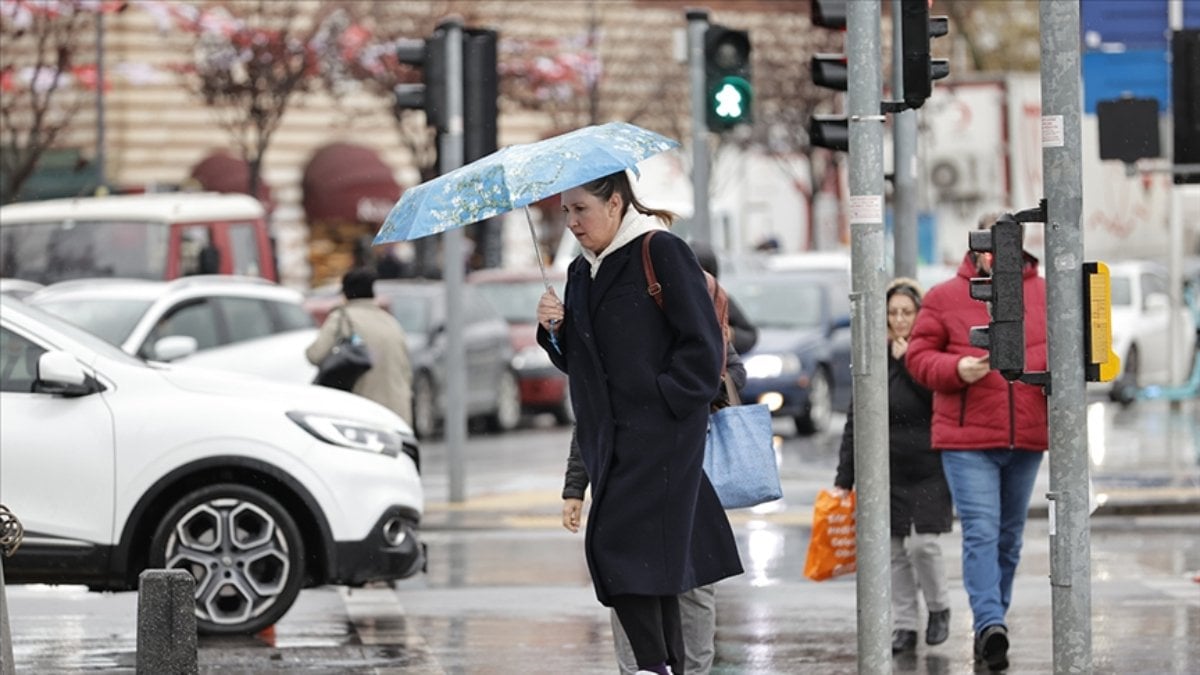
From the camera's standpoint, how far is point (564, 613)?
1202 cm

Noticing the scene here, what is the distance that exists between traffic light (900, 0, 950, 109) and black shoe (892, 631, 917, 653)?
9.33 feet

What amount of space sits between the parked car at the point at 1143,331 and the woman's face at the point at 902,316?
18.6m

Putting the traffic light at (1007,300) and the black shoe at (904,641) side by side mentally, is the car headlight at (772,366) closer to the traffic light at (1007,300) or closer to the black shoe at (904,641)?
the black shoe at (904,641)

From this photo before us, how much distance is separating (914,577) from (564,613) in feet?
6.41

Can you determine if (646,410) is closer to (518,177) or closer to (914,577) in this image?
(518,177)

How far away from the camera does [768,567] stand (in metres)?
14.0

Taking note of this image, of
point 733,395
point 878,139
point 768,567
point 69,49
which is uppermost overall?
point 69,49

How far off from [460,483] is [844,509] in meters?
7.47

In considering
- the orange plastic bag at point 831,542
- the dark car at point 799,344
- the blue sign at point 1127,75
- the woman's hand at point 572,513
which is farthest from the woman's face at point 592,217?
the blue sign at point 1127,75

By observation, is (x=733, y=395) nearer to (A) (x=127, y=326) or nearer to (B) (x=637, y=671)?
(B) (x=637, y=671)

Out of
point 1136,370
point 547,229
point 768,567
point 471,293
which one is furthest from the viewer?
point 547,229

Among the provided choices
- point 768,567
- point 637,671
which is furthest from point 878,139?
point 768,567

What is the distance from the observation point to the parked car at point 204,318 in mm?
17578

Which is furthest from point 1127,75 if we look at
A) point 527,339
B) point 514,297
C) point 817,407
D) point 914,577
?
point 914,577
